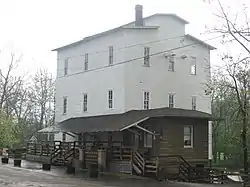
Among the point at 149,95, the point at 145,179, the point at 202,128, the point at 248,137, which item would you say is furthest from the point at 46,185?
the point at 248,137

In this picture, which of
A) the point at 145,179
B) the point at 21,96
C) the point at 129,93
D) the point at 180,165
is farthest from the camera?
the point at 21,96

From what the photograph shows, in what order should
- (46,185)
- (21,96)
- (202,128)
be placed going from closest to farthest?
(46,185) < (202,128) < (21,96)

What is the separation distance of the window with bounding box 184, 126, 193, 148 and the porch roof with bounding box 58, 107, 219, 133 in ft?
3.29

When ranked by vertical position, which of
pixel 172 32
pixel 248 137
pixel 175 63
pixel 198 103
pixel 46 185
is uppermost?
pixel 172 32

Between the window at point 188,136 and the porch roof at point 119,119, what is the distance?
3.29 ft

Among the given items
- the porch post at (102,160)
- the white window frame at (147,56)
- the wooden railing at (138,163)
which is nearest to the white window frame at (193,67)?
the white window frame at (147,56)

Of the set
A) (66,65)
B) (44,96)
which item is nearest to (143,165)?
(66,65)

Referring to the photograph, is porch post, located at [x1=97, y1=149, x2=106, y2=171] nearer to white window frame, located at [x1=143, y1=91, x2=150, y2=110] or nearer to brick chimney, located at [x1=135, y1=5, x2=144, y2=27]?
white window frame, located at [x1=143, y1=91, x2=150, y2=110]

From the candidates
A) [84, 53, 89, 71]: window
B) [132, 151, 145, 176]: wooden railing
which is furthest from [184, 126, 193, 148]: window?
[84, 53, 89, 71]: window

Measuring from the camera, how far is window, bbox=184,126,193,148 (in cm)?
3170

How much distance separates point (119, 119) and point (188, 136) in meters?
5.00

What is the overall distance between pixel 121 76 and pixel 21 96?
34548 millimetres

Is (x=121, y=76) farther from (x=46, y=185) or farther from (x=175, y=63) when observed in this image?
(x=46, y=185)

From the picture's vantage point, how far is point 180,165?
29234 mm
